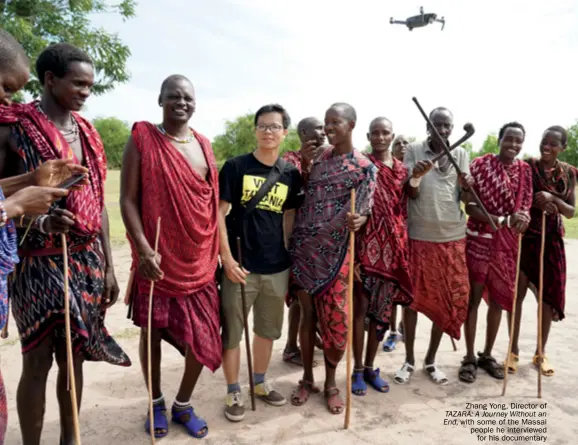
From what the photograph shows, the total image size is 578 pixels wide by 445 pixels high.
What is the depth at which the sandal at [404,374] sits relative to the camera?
363cm

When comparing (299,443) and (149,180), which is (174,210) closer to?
(149,180)

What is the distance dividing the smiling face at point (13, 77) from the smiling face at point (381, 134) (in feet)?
8.31

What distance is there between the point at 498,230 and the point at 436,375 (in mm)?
1386

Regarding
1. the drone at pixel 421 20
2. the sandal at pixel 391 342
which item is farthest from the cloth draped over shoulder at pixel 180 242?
the drone at pixel 421 20

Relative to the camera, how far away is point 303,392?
332cm

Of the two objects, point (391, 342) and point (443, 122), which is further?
point (391, 342)

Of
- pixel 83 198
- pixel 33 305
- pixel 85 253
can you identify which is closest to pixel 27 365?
pixel 33 305

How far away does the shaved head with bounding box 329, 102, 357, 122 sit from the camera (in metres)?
3.13

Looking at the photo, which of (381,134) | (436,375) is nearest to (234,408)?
(436,375)

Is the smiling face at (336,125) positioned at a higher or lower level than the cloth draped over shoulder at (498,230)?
higher

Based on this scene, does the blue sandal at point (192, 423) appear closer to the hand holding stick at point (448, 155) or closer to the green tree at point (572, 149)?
the hand holding stick at point (448, 155)

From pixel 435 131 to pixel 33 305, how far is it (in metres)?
3.00

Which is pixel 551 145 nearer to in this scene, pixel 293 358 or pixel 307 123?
pixel 307 123

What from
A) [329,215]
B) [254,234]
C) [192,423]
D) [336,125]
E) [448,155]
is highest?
[336,125]
